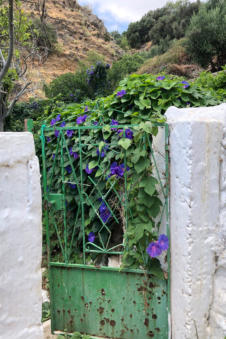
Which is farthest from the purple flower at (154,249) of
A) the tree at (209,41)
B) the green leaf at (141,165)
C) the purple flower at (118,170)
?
the tree at (209,41)

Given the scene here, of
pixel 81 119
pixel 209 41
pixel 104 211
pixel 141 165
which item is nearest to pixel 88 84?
pixel 209 41

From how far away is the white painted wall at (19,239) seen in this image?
1212 millimetres

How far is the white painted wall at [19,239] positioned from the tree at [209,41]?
956 centimetres

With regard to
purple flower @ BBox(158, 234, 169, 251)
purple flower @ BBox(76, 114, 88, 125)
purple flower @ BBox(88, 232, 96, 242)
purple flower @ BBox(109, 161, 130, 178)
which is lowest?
purple flower @ BBox(88, 232, 96, 242)

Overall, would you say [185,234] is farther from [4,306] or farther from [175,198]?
[4,306]

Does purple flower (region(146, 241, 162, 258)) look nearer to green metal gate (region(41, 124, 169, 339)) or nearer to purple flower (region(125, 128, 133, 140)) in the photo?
green metal gate (region(41, 124, 169, 339))

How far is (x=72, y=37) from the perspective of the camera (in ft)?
61.6

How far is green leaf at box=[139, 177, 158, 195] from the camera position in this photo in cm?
171

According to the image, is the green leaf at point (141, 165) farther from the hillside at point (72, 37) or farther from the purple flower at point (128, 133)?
the hillside at point (72, 37)

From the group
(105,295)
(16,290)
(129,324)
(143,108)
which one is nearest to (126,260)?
(105,295)

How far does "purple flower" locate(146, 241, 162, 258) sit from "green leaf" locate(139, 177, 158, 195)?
331 mm

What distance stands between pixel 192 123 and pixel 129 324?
153 cm

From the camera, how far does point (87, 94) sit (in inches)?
325

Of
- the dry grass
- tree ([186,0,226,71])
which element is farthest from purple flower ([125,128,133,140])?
the dry grass
